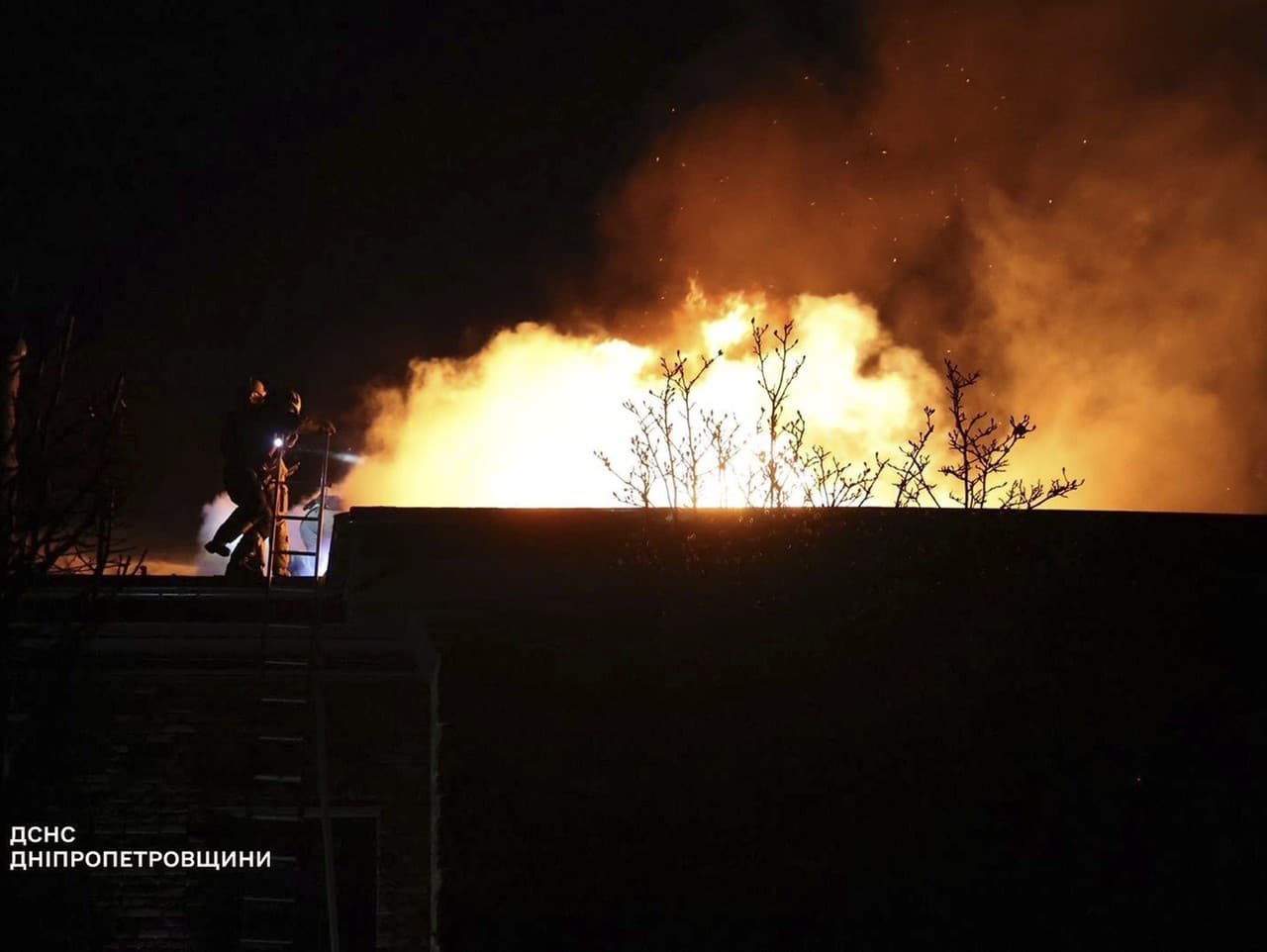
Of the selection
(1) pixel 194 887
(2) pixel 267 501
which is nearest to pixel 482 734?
(1) pixel 194 887

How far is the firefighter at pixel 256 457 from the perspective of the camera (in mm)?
11039

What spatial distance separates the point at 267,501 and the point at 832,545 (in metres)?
7.21

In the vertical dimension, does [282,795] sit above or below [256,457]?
below

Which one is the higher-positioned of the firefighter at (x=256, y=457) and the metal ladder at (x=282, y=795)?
the firefighter at (x=256, y=457)

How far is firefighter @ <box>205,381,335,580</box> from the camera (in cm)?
1104

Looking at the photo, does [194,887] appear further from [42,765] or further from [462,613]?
[462,613]

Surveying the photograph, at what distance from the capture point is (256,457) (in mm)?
11312

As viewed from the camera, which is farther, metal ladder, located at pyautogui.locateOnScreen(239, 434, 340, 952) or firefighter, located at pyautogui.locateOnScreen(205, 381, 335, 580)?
firefighter, located at pyautogui.locateOnScreen(205, 381, 335, 580)

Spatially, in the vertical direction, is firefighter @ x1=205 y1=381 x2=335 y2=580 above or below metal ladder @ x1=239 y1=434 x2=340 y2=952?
above

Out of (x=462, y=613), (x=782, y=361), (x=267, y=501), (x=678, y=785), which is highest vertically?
(x=782, y=361)

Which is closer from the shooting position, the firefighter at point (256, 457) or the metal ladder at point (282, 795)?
the metal ladder at point (282, 795)

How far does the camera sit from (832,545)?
6.28 meters

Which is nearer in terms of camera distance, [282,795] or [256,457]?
[282,795]

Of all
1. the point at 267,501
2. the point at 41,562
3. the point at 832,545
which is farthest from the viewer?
the point at 267,501
